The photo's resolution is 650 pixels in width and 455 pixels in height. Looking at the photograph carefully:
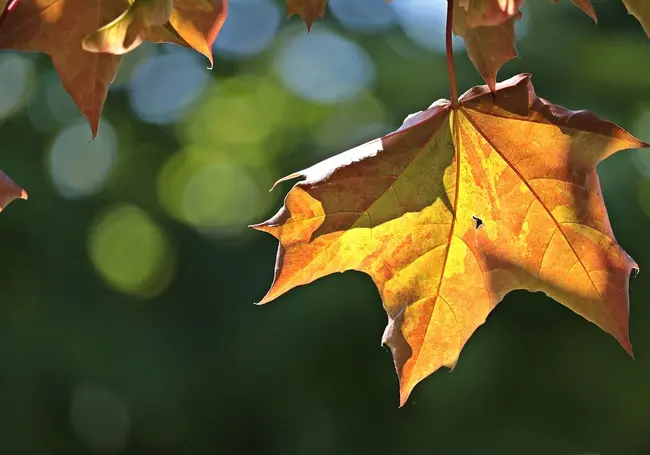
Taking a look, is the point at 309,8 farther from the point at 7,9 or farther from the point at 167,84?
the point at 167,84

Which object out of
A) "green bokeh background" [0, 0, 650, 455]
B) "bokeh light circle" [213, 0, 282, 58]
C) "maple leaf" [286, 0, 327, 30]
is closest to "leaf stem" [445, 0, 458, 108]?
"maple leaf" [286, 0, 327, 30]

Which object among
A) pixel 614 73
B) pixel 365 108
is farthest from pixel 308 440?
pixel 614 73

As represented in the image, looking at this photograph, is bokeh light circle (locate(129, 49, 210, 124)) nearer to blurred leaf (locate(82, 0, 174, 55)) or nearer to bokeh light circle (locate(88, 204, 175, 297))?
bokeh light circle (locate(88, 204, 175, 297))

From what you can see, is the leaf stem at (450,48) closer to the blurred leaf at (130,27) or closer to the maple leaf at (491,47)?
the maple leaf at (491,47)

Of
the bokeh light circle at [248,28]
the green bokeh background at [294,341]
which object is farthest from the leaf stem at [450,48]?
the bokeh light circle at [248,28]

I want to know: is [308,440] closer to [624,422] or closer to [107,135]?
[624,422]

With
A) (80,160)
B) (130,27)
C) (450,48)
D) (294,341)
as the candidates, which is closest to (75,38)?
(130,27)
